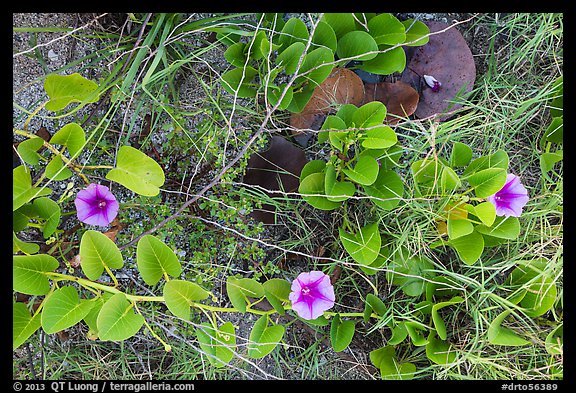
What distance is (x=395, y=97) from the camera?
1311mm

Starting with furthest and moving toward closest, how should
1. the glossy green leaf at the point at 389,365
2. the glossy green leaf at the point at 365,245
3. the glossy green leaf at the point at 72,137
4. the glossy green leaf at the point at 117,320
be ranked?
the glossy green leaf at the point at 389,365
the glossy green leaf at the point at 365,245
the glossy green leaf at the point at 72,137
the glossy green leaf at the point at 117,320

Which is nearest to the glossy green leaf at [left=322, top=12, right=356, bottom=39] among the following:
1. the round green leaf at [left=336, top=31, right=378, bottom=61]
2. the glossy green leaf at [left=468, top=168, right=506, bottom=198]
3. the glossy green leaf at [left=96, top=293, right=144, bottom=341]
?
the round green leaf at [left=336, top=31, right=378, bottom=61]

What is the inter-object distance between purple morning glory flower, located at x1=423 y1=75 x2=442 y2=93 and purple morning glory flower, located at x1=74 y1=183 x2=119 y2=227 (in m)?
0.89

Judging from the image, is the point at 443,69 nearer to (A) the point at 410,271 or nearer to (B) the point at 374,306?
(A) the point at 410,271

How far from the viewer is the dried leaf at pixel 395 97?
130 centimetres

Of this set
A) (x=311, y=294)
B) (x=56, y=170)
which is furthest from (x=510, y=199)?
(x=56, y=170)

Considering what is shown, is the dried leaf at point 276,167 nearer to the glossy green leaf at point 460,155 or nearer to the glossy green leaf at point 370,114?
the glossy green leaf at point 370,114

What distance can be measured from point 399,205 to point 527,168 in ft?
1.37

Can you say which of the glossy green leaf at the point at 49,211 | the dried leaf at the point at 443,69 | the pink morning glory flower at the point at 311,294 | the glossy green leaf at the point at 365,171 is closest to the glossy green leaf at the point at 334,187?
the glossy green leaf at the point at 365,171

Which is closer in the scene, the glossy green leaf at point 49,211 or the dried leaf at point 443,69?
the glossy green leaf at point 49,211

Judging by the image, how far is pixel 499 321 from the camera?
109 centimetres

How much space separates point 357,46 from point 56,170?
0.75 metres

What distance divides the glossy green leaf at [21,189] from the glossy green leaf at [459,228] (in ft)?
2.90
